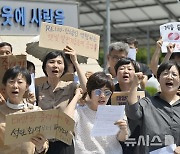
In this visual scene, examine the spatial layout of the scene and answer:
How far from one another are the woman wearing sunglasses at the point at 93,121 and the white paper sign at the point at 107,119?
0.12 meters

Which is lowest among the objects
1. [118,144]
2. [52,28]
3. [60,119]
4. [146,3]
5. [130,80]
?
[118,144]

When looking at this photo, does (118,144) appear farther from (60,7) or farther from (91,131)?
(60,7)

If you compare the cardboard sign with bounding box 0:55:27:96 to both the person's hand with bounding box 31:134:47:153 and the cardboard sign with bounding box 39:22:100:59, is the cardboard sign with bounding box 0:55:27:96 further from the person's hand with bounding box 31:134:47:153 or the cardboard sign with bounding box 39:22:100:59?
the person's hand with bounding box 31:134:47:153

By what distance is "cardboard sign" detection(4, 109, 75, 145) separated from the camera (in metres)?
3.52

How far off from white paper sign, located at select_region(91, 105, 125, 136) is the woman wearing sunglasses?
12cm

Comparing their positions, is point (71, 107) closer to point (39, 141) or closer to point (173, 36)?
point (39, 141)

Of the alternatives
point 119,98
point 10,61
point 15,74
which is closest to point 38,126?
point 15,74

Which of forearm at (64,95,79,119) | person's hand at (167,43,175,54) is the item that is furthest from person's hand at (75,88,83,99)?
person's hand at (167,43,175,54)

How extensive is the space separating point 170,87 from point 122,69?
55 cm

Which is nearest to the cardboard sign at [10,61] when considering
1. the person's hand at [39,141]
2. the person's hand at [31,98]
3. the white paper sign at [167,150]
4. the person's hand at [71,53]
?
the person's hand at [31,98]

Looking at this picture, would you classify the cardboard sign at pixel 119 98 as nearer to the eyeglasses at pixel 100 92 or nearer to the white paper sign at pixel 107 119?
the eyeglasses at pixel 100 92

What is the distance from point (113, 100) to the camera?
4.18 m

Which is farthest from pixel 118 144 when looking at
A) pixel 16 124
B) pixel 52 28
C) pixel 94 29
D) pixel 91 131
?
pixel 94 29

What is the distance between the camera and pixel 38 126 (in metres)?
3.63
